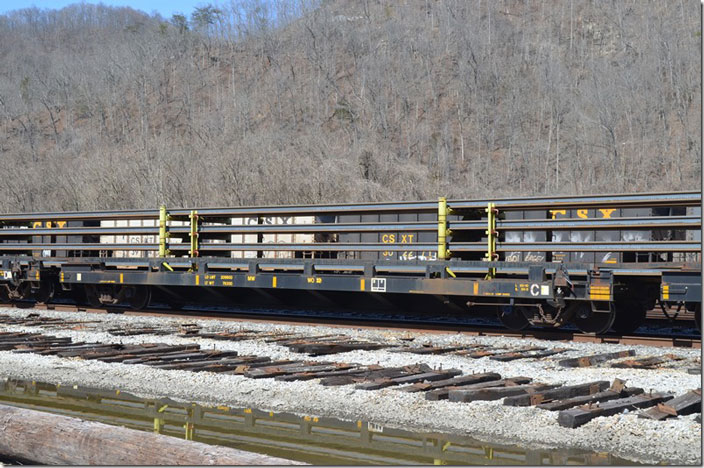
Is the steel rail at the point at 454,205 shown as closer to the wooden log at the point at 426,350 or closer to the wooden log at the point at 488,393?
the wooden log at the point at 426,350

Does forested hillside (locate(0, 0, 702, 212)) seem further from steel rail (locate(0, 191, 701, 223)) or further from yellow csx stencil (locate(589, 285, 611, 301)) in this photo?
yellow csx stencil (locate(589, 285, 611, 301))

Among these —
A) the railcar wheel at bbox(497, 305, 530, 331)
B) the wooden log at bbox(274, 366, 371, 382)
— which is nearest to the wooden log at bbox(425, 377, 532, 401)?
the wooden log at bbox(274, 366, 371, 382)

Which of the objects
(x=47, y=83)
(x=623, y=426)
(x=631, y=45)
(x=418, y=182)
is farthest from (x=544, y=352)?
(x=47, y=83)

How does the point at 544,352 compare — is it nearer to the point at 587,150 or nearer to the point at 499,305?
the point at 499,305

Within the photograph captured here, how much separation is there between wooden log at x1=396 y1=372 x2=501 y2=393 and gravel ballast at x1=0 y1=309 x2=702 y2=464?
0.61 feet

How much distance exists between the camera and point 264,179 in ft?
156

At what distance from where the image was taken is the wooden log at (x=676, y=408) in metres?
7.39

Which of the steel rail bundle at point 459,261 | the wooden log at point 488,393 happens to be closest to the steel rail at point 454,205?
the steel rail bundle at point 459,261

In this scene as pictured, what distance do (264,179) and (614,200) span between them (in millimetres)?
36130

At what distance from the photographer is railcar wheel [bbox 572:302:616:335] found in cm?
1341

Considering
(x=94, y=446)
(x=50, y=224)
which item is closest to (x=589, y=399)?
(x=94, y=446)

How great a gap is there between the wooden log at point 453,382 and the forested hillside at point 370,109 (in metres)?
34.7

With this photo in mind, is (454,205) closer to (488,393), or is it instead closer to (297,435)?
(488,393)

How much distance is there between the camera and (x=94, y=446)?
5547mm
